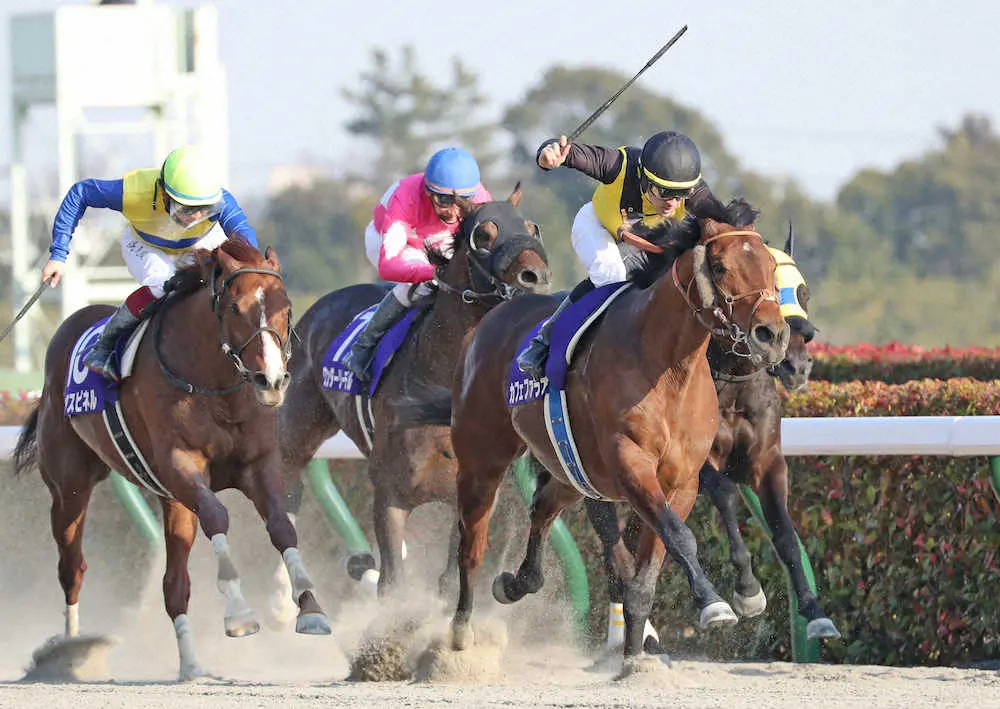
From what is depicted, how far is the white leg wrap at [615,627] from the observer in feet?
23.0

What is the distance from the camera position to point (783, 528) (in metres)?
6.63

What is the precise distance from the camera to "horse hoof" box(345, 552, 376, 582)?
7.39m

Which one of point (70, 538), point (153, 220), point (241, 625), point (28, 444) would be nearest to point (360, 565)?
point (241, 625)

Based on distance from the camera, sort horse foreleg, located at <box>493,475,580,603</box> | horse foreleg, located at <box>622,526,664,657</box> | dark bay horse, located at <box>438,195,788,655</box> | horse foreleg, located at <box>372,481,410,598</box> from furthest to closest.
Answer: horse foreleg, located at <box>372,481,410,598</box> < horse foreleg, located at <box>493,475,580,603</box> < horse foreleg, located at <box>622,526,664,657</box> < dark bay horse, located at <box>438,195,788,655</box>

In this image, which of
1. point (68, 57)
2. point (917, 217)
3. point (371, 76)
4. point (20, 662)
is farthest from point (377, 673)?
point (371, 76)

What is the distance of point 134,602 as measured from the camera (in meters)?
8.86

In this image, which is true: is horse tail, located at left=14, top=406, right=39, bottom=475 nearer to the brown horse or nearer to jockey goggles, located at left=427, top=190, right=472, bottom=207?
the brown horse

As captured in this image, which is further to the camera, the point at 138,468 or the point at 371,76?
the point at 371,76

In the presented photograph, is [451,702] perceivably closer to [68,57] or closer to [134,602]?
[134,602]

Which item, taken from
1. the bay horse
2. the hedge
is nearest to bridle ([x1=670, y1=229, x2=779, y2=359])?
the bay horse

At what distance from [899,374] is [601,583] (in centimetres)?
410

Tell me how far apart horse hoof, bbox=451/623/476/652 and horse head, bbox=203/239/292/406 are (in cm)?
111

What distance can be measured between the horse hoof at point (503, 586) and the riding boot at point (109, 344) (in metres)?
1.66

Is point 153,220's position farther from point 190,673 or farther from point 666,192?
point 666,192
